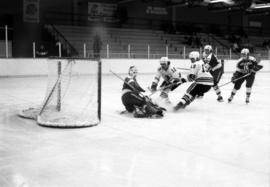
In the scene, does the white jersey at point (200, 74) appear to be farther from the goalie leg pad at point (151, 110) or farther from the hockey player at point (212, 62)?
the hockey player at point (212, 62)

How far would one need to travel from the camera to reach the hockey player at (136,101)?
5172 millimetres

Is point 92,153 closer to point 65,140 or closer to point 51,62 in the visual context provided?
point 65,140

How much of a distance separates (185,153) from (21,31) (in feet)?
47.3

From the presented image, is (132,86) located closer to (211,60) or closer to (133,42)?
(211,60)

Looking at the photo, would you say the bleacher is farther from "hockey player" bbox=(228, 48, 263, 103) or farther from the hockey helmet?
the hockey helmet

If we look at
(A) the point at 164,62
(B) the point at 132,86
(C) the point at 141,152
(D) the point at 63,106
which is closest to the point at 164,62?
(A) the point at 164,62

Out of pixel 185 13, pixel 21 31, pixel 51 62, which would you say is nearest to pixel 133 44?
pixel 21 31

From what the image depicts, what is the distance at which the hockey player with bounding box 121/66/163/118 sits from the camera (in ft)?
17.0

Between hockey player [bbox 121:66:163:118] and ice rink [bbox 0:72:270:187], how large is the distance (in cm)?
17

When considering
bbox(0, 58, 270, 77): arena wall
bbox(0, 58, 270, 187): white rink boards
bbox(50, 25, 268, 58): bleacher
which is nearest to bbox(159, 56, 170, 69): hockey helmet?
bbox(0, 58, 270, 187): white rink boards

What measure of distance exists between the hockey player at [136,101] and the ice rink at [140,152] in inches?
6.6

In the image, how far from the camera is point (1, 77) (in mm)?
12039

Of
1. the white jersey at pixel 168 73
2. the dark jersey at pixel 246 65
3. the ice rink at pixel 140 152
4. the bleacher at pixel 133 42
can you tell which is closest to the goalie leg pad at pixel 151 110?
the ice rink at pixel 140 152

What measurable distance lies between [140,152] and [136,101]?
201 cm
